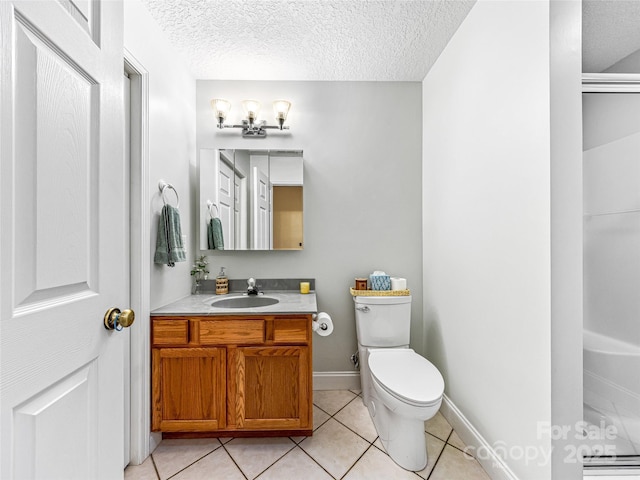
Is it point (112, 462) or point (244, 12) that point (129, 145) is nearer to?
point (244, 12)

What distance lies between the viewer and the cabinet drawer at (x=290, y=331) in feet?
5.43

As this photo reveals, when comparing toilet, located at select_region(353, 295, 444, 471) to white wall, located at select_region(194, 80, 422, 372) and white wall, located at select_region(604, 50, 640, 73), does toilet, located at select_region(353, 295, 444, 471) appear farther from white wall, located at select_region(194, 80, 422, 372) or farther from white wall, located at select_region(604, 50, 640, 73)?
white wall, located at select_region(604, 50, 640, 73)

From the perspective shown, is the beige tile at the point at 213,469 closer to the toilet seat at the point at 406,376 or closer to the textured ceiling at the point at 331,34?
the toilet seat at the point at 406,376

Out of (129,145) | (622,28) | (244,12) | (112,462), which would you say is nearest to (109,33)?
(129,145)

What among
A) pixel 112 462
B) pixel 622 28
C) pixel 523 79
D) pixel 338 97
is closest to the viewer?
pixel 112 462

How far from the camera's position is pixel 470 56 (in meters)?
1.64

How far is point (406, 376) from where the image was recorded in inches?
62.6

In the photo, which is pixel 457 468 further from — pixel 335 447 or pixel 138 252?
pixel 138 252

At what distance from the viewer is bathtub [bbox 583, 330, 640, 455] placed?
1441 mm

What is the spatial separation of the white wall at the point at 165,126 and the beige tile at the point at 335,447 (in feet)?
3.96

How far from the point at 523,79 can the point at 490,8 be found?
1.67 feet

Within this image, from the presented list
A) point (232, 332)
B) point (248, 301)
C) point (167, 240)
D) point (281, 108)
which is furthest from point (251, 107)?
point (232, 332)

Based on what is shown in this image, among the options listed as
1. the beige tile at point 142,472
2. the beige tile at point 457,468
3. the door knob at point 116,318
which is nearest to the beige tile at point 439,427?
the beige tile at point 457,468

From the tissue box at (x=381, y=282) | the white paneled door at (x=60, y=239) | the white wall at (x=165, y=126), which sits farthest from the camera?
the tissue box at (x=381, y=282)
